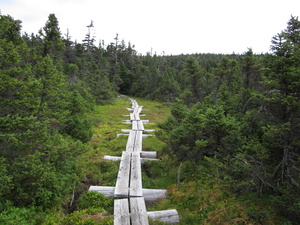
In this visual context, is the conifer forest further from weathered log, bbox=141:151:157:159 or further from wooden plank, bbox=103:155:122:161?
weathered log, bbox=141:151:157:159

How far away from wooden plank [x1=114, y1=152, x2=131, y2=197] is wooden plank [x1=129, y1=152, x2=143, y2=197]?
25cm

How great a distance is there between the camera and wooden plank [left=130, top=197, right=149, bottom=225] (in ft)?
25.6

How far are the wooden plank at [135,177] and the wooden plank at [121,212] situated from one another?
0.79m

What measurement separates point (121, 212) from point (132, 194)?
144cm

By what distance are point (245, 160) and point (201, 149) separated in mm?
3042

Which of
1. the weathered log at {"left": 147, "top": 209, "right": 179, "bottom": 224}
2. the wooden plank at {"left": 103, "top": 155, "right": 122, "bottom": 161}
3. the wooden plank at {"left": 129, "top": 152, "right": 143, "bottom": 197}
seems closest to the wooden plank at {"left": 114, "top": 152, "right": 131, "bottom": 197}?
the wooden plank at {"left": 129, "top": 152, "right": 143, "bottom": 197}

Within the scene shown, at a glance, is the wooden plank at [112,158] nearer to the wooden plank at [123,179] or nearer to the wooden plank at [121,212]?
the wooden plank at [123,179]

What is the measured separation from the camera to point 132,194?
31.6 feet

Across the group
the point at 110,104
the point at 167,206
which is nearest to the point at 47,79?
the point at 167,206

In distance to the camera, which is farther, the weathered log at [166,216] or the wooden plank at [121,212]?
the weathered log at [166,216]

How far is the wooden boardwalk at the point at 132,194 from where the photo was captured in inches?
318

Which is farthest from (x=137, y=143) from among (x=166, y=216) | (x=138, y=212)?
(x=166, y=216)

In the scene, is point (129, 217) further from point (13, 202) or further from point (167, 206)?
point (13, 202)

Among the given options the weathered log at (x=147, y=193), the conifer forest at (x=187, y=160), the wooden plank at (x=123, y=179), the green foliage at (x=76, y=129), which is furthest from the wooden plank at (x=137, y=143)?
the weathered log at (x=147, y=193)
